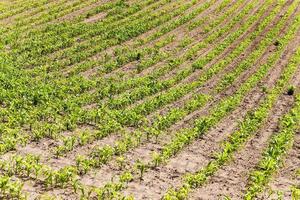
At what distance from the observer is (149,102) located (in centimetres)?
2244

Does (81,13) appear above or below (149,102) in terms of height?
above

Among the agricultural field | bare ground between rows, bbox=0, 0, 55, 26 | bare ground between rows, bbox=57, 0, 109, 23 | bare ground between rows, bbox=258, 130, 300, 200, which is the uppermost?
bare ground between rows, bbox=0, 0, 55, 26

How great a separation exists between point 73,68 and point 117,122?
7756mm

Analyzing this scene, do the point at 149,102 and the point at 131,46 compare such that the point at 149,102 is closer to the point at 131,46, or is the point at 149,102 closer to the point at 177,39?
the point at 131,46

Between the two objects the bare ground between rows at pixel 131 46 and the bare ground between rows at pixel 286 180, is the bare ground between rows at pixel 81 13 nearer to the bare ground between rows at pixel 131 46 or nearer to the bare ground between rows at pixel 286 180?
the bare ground between rows at pixel 131 46

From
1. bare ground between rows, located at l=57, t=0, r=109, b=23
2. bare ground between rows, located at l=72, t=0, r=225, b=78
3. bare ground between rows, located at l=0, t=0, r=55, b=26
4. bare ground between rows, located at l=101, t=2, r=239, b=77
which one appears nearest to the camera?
bare ground between rows, located at l=72, t=0, r=225, b=78

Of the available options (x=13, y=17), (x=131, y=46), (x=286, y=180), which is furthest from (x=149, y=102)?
(x=13, y=17)

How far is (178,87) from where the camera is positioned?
24.9 meters

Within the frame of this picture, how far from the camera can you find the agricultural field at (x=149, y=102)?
15.7 meters

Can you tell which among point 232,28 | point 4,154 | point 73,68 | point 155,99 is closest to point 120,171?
point 4,154

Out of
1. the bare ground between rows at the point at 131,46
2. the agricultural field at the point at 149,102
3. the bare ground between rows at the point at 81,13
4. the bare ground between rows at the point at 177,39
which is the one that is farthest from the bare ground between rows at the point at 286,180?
the bare ground between rows at the point at 81,13

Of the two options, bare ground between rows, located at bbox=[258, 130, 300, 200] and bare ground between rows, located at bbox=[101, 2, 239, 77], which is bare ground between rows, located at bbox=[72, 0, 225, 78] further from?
bare ground between rows, located at bbox=[258, 130, 300, 200]

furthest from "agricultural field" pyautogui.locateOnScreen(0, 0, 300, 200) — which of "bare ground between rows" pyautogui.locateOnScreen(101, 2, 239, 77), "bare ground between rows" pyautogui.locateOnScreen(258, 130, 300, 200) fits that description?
"bare ground between rows" pyautogui.locateOnScreen(101, 2, 239, 77)

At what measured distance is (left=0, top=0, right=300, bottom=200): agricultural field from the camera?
1566 cm
